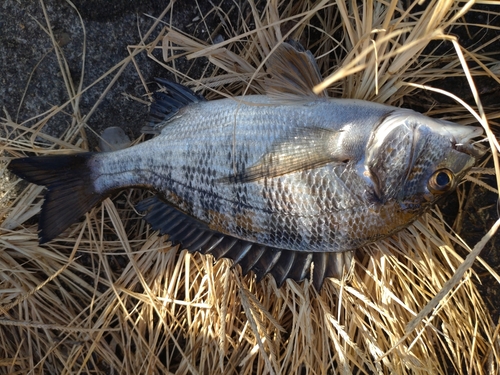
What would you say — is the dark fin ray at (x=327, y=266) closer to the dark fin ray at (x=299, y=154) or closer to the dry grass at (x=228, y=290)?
the dry grass at (x=228, y=290)

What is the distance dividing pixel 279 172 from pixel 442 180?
70cm

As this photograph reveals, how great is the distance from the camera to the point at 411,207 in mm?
1892

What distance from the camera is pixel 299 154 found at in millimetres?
1921

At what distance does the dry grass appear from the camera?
2266mm

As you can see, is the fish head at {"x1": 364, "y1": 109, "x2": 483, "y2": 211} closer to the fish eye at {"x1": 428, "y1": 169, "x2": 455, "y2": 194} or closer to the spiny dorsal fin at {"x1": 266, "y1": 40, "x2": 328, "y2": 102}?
the fish eye at {"x1": 428, "y1": 169, "x2": 455, "y2": 194}

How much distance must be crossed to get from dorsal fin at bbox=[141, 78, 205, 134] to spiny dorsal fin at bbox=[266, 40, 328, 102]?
411 millimetres

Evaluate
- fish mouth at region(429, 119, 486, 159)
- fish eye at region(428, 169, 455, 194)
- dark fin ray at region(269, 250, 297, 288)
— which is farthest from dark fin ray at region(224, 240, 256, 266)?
fish mouth at region(429, 119, 486, 159)

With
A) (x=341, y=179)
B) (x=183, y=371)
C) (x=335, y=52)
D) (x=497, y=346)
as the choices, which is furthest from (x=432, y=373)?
(x=335, y=52)

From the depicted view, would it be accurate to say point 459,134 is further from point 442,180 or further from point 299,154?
point 299,154

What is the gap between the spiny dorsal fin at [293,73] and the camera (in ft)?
6.53

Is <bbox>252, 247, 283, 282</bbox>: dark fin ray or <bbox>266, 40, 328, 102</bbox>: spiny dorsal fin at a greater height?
<bbox>266, 40, 328, 102</bbox>: spiny dorsal fin

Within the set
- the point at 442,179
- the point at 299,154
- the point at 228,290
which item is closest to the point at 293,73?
the point at 299,154

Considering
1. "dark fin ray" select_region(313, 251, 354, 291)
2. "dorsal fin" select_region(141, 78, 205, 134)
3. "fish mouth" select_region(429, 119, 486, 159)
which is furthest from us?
"dorsal fin" select_region(141, 78, 205, 134)

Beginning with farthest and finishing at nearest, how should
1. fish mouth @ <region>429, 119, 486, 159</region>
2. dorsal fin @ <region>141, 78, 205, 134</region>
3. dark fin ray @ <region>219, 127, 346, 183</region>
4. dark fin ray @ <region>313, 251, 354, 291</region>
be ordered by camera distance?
dorsal fin @ <region>141, 78, 205, 134</region>, dark fin ray @ <region>313, 251, 354, 291</region>, dark fin ray @ <region>219, 127, 346, 183</region>, fish mouth @ <region>429, 119, 486, 159</region>
